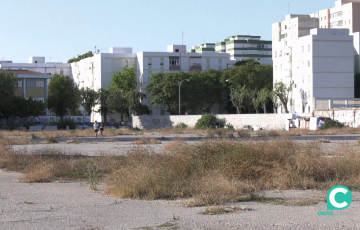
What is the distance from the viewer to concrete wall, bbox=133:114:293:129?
252 feet

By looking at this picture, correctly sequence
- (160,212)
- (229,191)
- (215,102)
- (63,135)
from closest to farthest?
(160,212) < (229,191) < (63,135) < (215,102)

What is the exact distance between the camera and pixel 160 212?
11.9 metres

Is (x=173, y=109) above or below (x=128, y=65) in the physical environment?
below

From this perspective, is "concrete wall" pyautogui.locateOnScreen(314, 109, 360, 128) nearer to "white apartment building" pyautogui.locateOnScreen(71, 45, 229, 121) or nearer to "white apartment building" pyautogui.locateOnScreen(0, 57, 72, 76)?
"white apartment building" pyautogui.locateOnScreen(71, 45, 229, 121)

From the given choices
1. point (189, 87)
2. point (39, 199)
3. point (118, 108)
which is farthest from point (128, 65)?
point (39, 199)

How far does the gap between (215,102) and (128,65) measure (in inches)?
812

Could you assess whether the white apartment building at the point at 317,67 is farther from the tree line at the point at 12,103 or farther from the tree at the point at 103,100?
the tree line at the point at 12,103

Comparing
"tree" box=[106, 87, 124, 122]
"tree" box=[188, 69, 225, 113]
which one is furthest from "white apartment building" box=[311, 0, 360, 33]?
"tree" box=[106, 87, 124, 122]

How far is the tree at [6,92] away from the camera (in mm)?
81938

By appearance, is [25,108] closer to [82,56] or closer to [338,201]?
[82,56]

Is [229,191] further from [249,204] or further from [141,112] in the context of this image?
[141,112]

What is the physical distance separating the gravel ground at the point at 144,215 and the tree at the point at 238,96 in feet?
279

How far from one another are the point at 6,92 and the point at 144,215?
245 ft

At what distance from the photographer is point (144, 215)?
11648mm
